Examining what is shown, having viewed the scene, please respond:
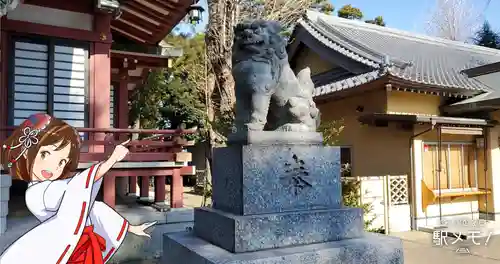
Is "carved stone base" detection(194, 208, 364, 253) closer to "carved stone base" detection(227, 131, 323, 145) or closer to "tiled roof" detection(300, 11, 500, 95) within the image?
"carved stone base" detection(227, 131, 323, 145)

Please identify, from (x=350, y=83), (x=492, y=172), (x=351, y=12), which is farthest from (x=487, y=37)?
(x=350, y=83)

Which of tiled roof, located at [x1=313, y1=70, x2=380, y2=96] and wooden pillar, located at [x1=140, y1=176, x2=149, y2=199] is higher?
tiled roof, located at [x1=313, y1=70, x2=380, y2=96]

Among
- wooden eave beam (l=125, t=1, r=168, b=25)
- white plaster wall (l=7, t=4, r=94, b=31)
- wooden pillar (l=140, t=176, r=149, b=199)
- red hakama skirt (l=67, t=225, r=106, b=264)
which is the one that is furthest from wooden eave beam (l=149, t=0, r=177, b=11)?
red hakama skirt (l=67, t=225, r=106, b=264)

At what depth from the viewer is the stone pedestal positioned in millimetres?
2752

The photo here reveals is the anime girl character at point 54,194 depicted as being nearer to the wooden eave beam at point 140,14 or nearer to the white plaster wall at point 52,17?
the white plaster wall at point 52,17

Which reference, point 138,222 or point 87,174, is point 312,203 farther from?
point 138,222

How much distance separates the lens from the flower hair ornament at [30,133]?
2.71 m

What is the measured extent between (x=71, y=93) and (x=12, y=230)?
8.24 feet

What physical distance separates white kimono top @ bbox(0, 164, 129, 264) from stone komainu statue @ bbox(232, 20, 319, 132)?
125cm

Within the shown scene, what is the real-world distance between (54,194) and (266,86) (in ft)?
5.65

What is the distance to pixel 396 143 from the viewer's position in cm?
934

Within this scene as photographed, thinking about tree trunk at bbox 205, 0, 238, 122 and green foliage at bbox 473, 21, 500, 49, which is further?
green foliage at bbox 473, 21, 500, 49

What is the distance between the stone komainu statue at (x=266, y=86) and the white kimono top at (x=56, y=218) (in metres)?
1.25

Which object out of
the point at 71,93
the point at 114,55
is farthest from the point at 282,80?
the point at 114,55
